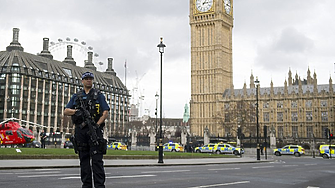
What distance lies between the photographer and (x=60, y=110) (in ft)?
331

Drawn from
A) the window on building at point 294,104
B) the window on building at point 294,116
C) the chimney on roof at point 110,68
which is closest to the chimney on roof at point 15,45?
the chimney on roof at point 110,68

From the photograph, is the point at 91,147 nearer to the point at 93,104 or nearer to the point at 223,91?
the point at 93,104

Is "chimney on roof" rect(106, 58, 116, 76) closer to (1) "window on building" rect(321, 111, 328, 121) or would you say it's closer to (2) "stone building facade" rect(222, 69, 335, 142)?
(2) "stone building facade" rect(222, 69, 335, 142)

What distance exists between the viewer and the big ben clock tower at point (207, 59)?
347ft

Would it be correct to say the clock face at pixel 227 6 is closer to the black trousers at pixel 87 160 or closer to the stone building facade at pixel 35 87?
the stone building facade at pixel 35 87

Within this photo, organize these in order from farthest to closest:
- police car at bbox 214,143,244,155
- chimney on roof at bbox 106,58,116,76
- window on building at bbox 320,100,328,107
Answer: chimney on roof at bbox 106,58,116,76 → window on building at bbox 320,100,328,107 → police car at bbox 214,143,244,155

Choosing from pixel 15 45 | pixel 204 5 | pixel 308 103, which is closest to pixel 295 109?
pixel 308 103

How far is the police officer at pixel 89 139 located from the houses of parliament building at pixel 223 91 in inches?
3642

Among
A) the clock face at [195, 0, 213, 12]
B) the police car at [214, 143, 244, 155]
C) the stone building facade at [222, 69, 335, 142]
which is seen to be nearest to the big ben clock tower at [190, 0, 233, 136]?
the clock face at [195, 0, 213, 12]

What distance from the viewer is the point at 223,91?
108 metres

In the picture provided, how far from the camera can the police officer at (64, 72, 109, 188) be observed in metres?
6.31

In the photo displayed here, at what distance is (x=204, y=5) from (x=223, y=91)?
76.2 feet

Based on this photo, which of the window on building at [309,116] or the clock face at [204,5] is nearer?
the window on building at [309,116]

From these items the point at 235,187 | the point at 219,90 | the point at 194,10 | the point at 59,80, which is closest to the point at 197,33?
the point at 194,10
